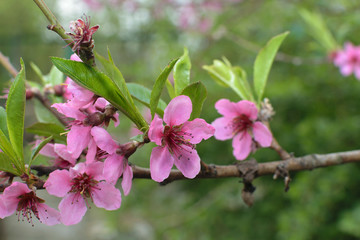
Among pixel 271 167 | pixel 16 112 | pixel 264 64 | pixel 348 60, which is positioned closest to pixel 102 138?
pixel 16 112

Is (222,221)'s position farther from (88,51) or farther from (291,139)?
(88,51)

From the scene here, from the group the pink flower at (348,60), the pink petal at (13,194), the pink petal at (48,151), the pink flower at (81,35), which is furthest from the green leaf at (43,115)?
the pink flower at (348,60)

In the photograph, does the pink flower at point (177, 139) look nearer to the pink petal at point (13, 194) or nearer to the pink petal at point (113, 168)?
the pink petal at point (113, 168)

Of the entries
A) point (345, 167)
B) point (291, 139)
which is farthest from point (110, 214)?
point (345, 167)

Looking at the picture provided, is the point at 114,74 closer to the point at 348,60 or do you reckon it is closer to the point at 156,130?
the point at 156,130

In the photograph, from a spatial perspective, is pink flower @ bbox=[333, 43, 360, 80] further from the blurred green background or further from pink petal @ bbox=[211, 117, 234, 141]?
pink petal @ bbox=[211, 117, 234, 141]

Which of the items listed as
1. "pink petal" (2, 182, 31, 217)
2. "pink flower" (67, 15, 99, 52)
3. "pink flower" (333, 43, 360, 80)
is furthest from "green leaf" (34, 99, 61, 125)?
"pink flower" (333, 43, 360, 80)
